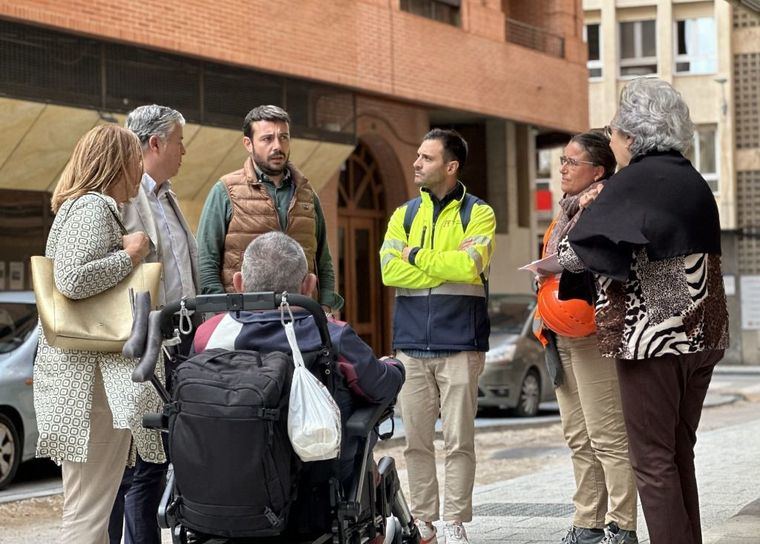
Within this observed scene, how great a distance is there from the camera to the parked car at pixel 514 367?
810 inches

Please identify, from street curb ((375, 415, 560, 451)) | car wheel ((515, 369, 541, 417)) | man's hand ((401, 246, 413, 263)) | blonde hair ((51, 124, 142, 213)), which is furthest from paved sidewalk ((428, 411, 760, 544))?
car wheel ((515, 369, 541, 417))

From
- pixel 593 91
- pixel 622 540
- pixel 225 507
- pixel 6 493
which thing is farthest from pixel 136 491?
pixel 593 91

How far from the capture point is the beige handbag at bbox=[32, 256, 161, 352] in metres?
5.61

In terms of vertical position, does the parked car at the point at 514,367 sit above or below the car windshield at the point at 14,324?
below

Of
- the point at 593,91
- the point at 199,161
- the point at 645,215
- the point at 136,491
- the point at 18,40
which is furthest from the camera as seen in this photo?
the point at 593,91

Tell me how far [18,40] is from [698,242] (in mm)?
13621

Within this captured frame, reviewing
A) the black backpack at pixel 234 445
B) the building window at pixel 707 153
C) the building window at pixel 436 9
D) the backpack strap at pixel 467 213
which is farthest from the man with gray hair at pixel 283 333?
the building window at pixel 707 153

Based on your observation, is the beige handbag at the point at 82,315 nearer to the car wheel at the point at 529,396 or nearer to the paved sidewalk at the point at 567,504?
the paved sidewalk at the point at 567,504

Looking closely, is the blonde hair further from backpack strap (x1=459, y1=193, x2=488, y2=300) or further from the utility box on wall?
the utility box on wall

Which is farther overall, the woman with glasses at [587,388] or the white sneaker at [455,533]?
the white sneaker at [455,533]

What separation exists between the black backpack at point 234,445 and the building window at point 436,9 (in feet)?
71.4

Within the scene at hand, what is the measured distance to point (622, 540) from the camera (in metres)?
7.23

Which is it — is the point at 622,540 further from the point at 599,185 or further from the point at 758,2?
the point at 758,2

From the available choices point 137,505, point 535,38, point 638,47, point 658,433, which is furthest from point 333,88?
point 638,47
